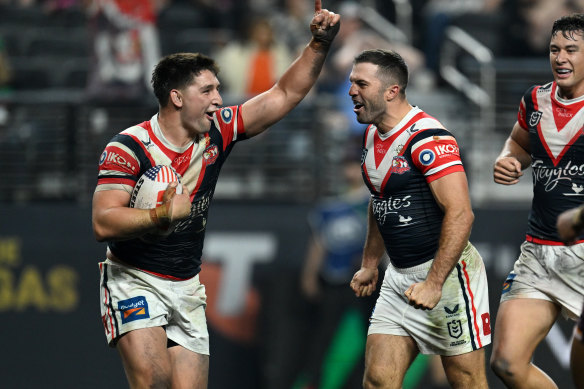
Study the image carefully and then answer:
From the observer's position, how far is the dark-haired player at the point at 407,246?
6.29 meters

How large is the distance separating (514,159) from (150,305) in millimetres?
2606

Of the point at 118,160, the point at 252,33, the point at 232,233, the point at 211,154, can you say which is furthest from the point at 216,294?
the point at 118,160

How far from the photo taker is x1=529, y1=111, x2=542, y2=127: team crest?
6.62 metres

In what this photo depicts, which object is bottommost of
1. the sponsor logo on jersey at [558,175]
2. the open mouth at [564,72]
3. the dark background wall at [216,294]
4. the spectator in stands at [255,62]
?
the dark background wall at [216,294]

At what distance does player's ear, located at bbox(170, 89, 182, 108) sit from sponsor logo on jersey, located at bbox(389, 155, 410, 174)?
4.74 feet

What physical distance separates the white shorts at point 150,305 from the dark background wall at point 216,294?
12.8ft

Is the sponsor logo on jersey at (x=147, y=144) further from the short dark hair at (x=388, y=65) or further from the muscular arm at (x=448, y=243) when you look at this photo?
the muscular arm at (x=448, y=243)

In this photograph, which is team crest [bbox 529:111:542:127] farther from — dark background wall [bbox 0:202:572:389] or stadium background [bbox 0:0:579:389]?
dark background wall [bbox 0:202:572:389]

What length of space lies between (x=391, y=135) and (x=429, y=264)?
2.86 feet

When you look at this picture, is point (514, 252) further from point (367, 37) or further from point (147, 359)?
point (147, 359)

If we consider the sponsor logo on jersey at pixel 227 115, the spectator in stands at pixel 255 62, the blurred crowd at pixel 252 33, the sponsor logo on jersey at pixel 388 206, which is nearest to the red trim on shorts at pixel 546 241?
the sponsor logo on jersey at pixel 388 206

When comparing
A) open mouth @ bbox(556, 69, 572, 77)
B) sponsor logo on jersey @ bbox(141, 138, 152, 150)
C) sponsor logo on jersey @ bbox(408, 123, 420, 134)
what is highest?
open mouth @ bbox(556, 69, 572, 77)

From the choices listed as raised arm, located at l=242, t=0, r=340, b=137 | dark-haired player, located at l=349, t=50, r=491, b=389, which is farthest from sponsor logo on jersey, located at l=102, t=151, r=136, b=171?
dark-haired player, located at l=349, t=50, r=491, b=389

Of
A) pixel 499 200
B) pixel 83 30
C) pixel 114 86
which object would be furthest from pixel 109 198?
pixel 83 30
